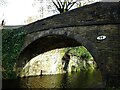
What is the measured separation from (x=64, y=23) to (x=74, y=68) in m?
11.1

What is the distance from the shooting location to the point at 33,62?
19266 mm

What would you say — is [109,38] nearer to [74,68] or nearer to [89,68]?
[74,68]

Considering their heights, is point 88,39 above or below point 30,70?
above

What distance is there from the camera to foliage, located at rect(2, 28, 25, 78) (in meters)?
17.5

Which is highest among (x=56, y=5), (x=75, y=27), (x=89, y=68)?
(x=56, y=5)

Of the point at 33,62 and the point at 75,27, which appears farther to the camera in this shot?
the point at 33,62

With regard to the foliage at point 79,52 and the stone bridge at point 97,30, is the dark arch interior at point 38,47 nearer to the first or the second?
the stone bridge at point 97,30

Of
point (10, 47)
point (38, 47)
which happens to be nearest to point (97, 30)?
point (38, 47)

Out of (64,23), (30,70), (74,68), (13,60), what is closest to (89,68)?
(74,68)

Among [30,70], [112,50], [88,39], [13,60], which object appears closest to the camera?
[112,50]

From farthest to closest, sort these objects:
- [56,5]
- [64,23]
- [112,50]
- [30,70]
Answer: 1. [56,5]
2. [30,70]
3. [64,23]
4. [112,50]

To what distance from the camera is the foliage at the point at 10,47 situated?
57.4ft

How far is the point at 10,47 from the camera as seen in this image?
18.3m

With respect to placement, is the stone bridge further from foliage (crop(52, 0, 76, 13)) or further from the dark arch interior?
foliage (crop(52, 0, 76, 13))
